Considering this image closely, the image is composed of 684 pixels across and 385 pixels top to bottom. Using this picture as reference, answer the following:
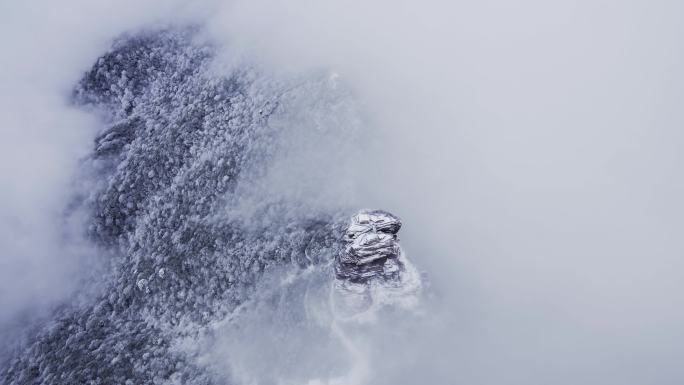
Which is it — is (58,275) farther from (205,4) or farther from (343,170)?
(205,4)

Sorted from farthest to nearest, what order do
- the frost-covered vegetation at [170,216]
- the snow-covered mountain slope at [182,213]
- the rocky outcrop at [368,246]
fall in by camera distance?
the frost-covered vegetation at [170,216] → the snow-covered mountain slope at [182,213] → the rocky outcrop at [368,246]

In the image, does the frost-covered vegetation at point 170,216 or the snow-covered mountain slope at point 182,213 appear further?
the frost-covered vegetation at point 170,216

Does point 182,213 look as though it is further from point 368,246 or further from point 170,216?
point 368,246

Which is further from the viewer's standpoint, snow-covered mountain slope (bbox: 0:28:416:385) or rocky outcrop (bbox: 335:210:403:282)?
snow-covered mountain slope (bbox: 0:28:416:385)

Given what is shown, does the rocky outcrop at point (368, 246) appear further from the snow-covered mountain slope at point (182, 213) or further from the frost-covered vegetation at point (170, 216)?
the frost-covered vegetation at point (170, 216)

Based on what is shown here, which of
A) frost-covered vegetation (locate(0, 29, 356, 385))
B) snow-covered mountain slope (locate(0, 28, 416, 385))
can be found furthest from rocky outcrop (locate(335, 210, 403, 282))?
frost-covered vegetation (locate(0, 29, 356, 385))

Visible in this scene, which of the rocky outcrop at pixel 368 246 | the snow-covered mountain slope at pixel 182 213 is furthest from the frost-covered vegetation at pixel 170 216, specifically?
the rocky outcrop at pixel 368 246

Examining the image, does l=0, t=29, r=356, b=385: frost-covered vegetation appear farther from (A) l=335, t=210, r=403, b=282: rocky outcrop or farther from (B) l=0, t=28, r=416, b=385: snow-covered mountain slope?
(A) l=335, t=210, r=403, b=282: rocky outcrop

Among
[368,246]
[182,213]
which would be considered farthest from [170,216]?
[368,246]
